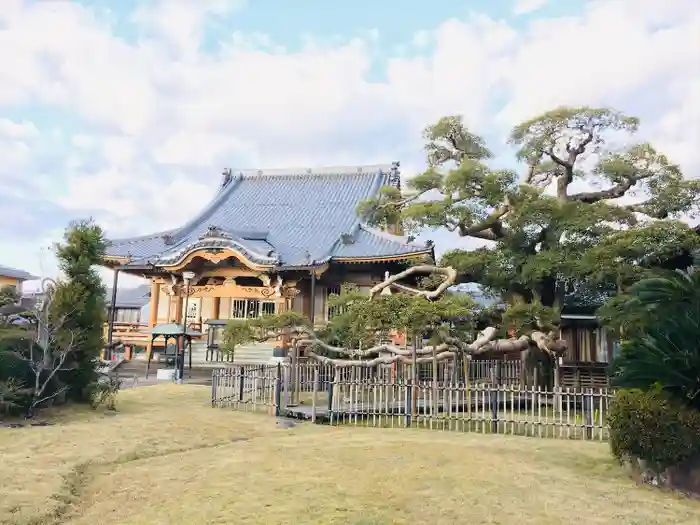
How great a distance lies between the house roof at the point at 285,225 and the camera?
25.1 meters

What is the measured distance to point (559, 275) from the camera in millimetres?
16109

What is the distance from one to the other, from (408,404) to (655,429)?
5.77 m

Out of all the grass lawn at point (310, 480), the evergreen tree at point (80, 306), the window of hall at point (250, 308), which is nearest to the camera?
the grass lawn at point (310, 480)

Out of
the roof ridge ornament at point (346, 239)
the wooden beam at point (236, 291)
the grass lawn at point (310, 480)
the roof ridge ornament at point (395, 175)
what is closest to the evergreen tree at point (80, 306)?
the grass lawn at point (310, 480)

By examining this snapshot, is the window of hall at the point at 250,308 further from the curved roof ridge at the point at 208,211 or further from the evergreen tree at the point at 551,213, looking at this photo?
the evergreen tree at the point at 551,213

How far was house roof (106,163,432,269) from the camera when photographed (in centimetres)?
2511

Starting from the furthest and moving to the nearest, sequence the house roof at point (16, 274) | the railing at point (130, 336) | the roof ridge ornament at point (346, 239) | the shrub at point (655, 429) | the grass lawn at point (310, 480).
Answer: the house roof at point (16, 274) < the railing at point (130, 336) < the roof ridge ornament at point (346, 239) < the shrub at point (655, 429) < the grass lawn at point (310, 480)

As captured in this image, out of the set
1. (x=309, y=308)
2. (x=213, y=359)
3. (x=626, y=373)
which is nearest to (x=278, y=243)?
(x=309, y=308)

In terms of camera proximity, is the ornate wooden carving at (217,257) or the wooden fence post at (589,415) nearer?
the wooden fence post at (589,415)

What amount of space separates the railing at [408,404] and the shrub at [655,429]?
302cm

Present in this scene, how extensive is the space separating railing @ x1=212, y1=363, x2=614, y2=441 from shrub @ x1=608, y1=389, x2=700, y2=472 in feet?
9.92

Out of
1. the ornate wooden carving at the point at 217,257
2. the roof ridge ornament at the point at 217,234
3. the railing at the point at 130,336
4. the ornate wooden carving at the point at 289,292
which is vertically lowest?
the railing at the point at 130,336

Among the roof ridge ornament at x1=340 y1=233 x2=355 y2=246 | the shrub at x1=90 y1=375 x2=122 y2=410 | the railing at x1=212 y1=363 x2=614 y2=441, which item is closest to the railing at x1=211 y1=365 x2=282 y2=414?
the railing at x1=212 y1=363 x2=614 y2=441

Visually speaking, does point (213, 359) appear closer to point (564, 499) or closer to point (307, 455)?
point (307, 455)
